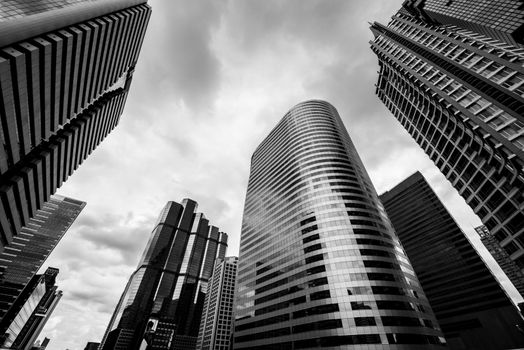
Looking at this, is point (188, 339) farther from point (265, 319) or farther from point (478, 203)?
point (478, 203)

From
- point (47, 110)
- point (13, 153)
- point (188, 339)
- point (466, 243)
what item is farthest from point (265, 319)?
point (188, 339)

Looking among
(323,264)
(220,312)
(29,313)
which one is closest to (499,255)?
(323,264)

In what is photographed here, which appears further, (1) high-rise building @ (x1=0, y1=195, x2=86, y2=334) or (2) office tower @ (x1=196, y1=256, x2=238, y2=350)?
(2) office tower @ (x1=196, y1=256, x2=238, y2=350)

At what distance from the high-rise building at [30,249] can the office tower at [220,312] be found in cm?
9390

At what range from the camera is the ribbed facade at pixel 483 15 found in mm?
55844

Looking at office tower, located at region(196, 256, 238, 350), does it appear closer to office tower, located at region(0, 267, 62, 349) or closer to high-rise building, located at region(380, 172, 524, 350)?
office tower, located at region(0, 267, 62, 349)

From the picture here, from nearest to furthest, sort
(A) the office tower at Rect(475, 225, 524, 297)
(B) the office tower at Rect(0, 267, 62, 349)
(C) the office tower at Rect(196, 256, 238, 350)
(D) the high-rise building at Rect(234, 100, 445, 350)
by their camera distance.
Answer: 1. (D) the high-rise building at Rect(234, 100, 445, 350)
2. (B) the office tower at Rect(0, 267, 62, 349)
3. (C) the office tower at Rect(196, 256, 238, 350)
4. (A) the office tower at Rect(475, 225, 524, 297)

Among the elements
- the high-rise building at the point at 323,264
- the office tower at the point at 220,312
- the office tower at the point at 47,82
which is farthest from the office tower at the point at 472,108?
the office tower at the point at 220,312

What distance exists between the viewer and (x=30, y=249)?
125 meters

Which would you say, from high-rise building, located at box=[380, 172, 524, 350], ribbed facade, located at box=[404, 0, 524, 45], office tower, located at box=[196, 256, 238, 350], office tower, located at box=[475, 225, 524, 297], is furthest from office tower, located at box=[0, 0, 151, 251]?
office tower, located at box=[475, 225, 524, 297]

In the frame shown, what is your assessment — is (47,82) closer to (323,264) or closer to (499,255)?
(323,264)

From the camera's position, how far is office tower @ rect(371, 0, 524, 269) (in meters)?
41.4

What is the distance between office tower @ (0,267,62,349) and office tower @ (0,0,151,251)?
274 feet

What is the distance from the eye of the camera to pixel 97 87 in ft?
218
